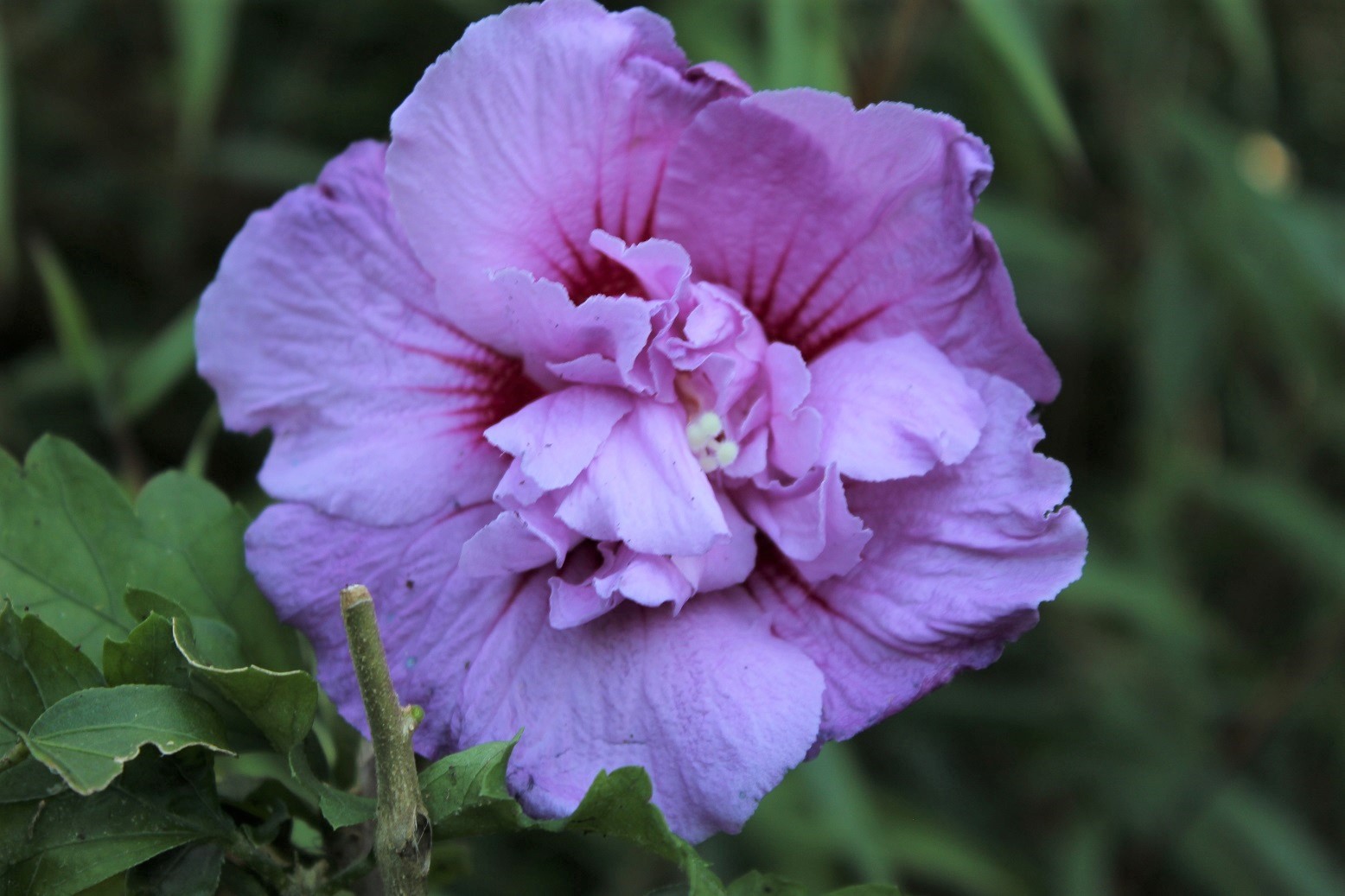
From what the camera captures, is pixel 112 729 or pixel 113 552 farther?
pixel 113 552

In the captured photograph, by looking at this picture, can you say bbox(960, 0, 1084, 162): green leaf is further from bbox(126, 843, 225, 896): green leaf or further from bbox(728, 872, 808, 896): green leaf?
bbox(126, 843, 225, 896): green leaf

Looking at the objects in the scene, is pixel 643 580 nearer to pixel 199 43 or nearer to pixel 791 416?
pixel 791 416

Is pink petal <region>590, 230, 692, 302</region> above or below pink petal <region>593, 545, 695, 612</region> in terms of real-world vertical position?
above

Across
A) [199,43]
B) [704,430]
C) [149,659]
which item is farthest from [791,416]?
[199,43]

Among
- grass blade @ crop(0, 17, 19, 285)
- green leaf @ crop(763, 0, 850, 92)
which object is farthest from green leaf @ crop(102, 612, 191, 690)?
grass blade @ crop(0, 17, 19, 285)

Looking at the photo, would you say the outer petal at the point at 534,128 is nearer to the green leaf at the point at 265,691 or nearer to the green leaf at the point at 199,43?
the green leaf at the point at 265,691

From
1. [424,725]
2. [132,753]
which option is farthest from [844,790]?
[132,753]

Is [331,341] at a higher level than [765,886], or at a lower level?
higher
